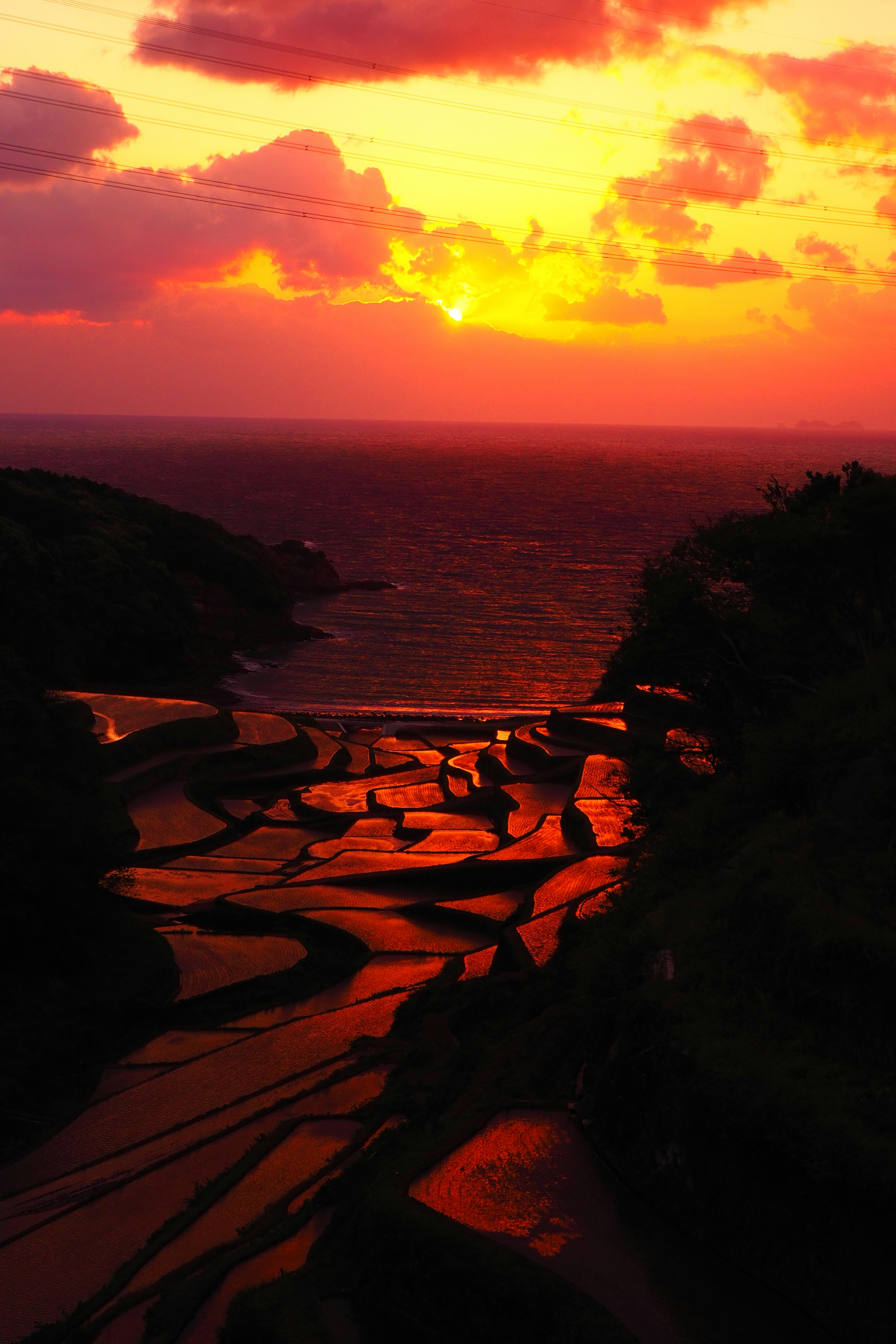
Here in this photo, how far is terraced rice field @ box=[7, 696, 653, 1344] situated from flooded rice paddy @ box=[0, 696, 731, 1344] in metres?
0.05

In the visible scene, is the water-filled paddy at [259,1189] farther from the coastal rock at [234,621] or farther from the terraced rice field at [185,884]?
the coastal rock at [234,621]

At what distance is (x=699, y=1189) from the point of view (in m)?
9.45

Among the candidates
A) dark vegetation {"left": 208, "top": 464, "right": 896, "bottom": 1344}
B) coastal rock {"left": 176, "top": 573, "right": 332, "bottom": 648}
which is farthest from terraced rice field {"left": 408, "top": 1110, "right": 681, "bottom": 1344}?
coastal rock {"left": 176, "top": 573, "right": 332, "bottom": 648}

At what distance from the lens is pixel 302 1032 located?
18.6m

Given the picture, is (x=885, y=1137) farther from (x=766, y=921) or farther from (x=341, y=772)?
(x=341, y=772)

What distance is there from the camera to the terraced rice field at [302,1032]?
1060 centimetres

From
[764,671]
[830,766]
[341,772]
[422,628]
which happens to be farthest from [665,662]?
[422,628]

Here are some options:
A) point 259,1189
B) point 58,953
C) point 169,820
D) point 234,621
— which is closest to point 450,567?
point 234,621

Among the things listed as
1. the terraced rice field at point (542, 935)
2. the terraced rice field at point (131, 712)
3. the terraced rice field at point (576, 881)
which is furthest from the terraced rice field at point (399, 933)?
the terraced rice field at point (131, 712)

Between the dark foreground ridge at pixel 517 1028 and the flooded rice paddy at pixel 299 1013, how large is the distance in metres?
0.07

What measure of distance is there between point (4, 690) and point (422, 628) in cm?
4793

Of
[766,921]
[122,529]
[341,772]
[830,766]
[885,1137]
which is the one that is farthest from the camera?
[122,529]

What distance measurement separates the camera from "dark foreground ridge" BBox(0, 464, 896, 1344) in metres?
8.86

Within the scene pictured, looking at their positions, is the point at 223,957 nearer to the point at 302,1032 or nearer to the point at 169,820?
the point at 302,1032
